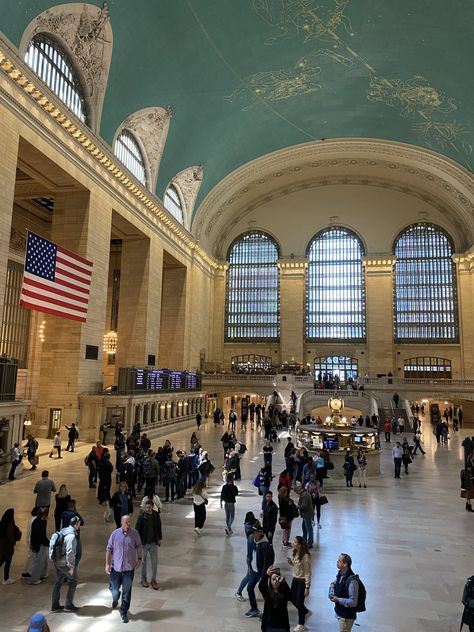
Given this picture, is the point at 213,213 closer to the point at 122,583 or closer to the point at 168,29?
the point at 168,29

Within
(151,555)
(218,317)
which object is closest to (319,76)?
(218,317)

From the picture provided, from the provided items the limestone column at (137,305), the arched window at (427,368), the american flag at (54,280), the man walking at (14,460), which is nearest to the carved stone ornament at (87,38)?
the american flag at (54,280)

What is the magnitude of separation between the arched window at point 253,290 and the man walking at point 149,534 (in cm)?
3376

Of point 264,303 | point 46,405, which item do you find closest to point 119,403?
point 46,405

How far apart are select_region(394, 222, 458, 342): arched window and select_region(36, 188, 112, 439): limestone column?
995 inches

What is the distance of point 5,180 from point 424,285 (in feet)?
105

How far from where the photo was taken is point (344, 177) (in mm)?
37719

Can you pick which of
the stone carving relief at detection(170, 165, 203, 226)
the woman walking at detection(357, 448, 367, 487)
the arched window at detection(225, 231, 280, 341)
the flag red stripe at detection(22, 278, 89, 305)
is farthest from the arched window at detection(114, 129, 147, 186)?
the woman walking at detection(357, 448, 367, 487)

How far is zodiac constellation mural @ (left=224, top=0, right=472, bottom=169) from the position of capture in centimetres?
2077

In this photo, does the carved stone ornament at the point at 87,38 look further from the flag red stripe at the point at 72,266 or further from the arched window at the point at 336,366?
the arched window at the point at 336,366

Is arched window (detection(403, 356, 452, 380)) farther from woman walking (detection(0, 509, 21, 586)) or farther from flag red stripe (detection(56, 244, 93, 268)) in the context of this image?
woman walking (detection(0, 509, 21, 586))

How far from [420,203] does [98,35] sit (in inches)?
1085

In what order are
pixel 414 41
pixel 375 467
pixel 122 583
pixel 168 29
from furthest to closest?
1. pixel 414 41
2. pixel 168 29
3. pixel 375 467
4. pixel 122 583

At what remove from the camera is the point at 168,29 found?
19.4 m
